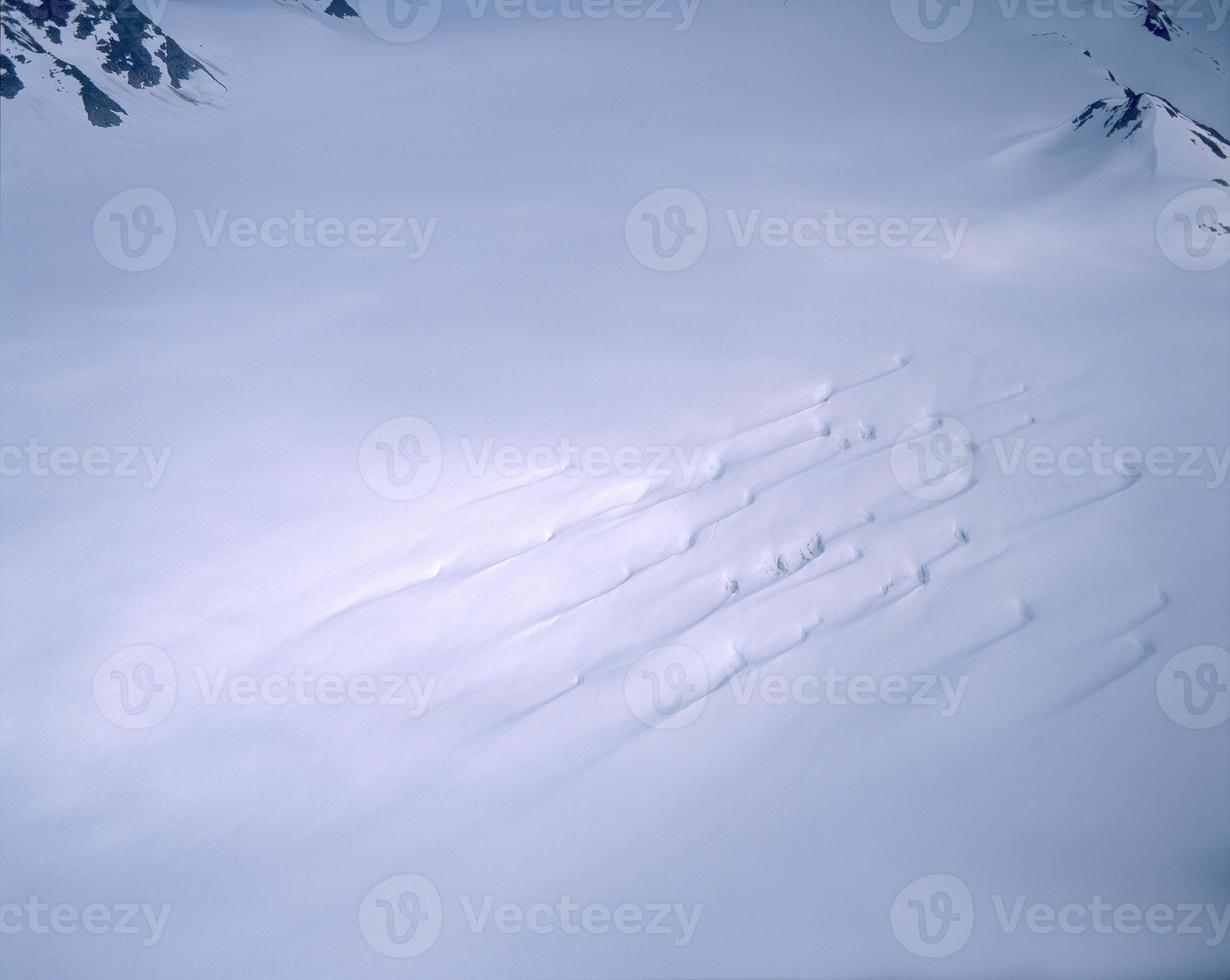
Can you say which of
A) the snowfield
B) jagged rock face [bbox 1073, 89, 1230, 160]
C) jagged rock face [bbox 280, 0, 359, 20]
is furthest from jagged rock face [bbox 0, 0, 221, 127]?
jagged rock face [bbox 1073, 89, 1230, 160]

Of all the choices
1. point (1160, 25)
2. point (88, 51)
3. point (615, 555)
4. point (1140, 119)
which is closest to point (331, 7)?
point (88, 51)

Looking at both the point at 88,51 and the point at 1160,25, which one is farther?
the point at 1160,25

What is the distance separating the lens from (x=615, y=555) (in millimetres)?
3059

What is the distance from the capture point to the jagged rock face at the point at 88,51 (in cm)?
530

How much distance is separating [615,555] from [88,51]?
5.71 meters

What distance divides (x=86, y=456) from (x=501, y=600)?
83.8 inches

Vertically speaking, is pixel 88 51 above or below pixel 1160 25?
below

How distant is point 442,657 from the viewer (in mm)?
2812

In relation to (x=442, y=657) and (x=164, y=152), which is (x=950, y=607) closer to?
(x=442, y=657)

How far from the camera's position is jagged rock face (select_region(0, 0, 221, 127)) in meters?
5.30

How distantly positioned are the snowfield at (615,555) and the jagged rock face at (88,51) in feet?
0.32

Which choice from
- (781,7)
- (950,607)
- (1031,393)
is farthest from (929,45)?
(950,607)

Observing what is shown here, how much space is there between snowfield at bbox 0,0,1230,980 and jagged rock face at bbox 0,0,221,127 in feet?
0.32

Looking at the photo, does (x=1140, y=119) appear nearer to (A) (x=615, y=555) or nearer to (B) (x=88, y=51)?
(A) (x=615, y=555)
